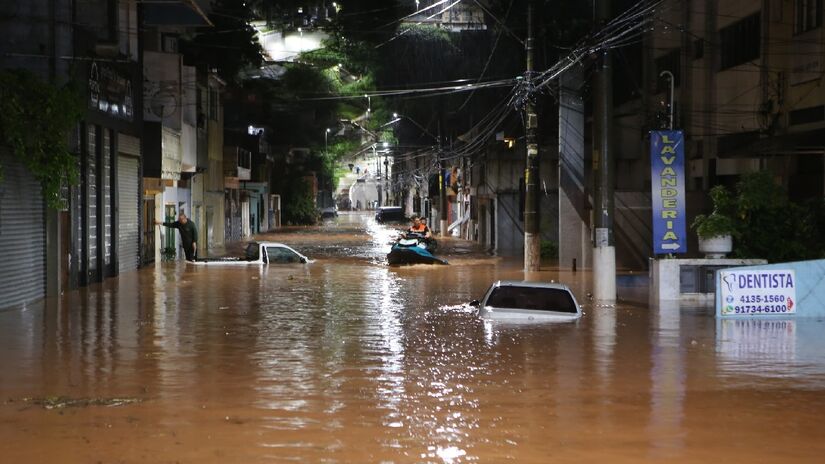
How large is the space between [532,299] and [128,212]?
18.0 m

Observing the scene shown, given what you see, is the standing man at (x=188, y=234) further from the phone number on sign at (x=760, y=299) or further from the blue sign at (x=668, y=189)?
the phone number on sign at (x=760, y=299)

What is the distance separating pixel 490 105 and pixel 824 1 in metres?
35.9

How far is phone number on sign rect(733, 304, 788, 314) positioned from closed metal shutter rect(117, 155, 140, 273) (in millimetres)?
19225

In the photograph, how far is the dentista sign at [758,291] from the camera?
2133cm

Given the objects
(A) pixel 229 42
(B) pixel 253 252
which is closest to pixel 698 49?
(B) pixel 253 252

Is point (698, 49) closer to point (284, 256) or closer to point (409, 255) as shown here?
point (409, 255)

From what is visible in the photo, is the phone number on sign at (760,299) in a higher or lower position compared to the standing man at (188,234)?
lower

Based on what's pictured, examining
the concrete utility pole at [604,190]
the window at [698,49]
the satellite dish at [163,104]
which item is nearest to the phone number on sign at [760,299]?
the concrete utility pole at [604,190]

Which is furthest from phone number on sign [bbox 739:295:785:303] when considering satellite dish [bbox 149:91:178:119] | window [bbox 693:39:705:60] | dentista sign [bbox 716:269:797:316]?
satellite dish [bbox 149:91:178:119]

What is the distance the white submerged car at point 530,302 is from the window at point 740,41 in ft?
45.0

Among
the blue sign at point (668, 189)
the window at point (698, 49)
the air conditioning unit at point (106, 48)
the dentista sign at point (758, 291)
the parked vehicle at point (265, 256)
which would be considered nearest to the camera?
the dentista sign at point (758, 291)

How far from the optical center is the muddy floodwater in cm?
989

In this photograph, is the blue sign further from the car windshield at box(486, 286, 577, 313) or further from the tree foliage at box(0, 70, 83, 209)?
the tree foliage at box(0, 70, 83, 209)

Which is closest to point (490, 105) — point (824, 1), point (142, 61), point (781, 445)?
point (142, 61)
